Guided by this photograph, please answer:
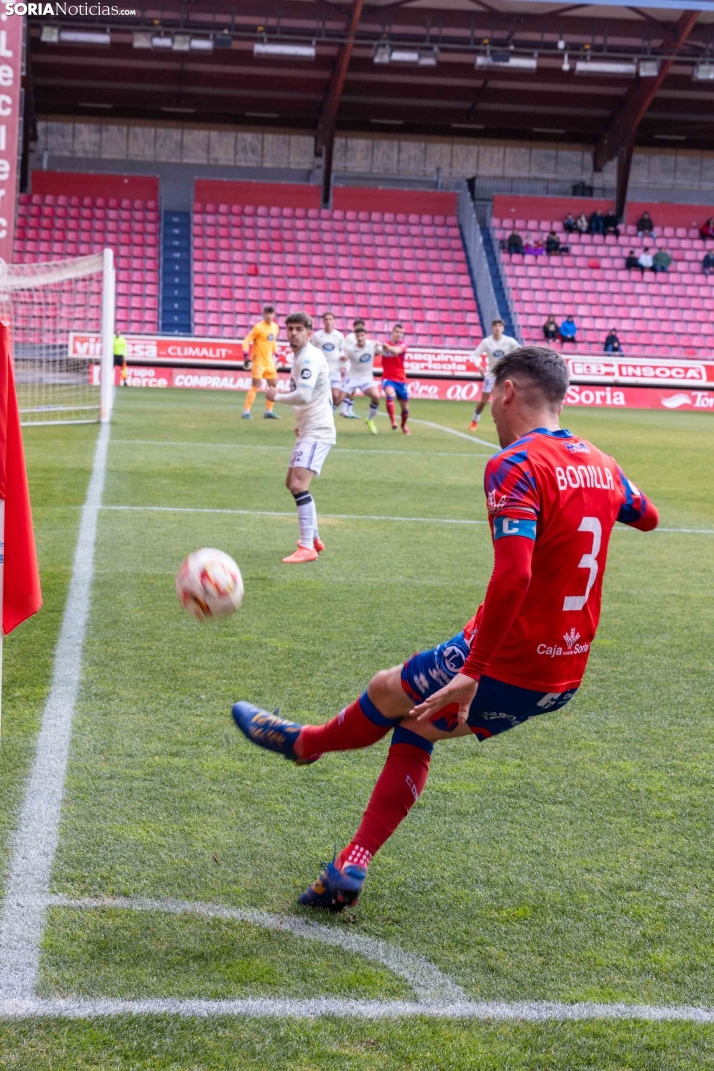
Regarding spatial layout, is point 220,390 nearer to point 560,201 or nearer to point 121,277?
point 121,277

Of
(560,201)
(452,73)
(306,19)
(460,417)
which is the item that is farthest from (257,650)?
(560,201)

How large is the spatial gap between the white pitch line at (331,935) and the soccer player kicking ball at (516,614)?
122 mm

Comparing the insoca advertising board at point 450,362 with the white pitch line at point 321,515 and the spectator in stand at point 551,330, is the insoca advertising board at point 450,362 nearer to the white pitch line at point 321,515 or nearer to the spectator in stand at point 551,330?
the spectator in stand at point 551,330

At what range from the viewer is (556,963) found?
300cm

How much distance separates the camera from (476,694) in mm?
3094

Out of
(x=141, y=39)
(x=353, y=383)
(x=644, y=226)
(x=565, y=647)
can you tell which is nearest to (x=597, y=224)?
(x=644, y=226)

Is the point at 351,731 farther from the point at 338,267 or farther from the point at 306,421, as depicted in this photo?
the point at 338,267

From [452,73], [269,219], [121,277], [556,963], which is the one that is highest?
[452,73]

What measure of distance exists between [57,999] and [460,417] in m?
22.0

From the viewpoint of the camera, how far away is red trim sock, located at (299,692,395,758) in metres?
3.33

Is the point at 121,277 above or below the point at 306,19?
below

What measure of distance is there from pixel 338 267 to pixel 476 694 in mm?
34606

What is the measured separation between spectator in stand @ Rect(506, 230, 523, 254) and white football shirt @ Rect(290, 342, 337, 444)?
96.5ft

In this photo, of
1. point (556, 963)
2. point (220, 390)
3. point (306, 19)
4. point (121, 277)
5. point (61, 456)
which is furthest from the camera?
point (121, 277)
